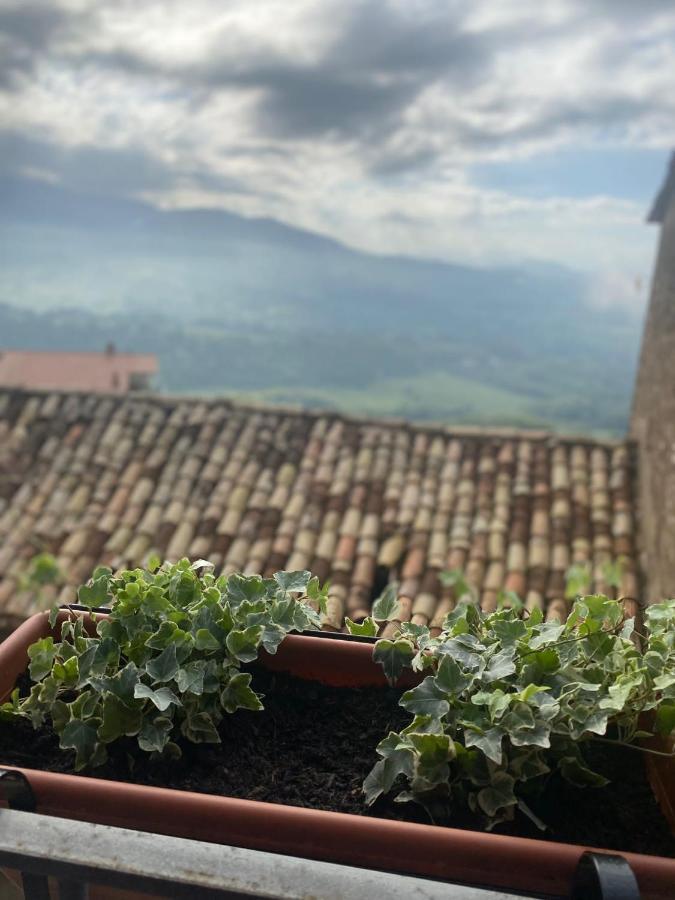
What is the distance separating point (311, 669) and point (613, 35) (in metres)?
115

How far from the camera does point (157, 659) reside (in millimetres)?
1112

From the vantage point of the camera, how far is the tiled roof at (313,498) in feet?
18.6

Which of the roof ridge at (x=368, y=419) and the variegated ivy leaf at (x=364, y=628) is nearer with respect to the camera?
the variegated ivy leaf at (x=364, y=628)

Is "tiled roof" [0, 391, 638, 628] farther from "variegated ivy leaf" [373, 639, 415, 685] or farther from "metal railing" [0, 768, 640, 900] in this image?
"metal railing" [0, 768, 640, 900]

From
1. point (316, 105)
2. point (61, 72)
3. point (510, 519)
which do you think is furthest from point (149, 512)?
point (61, 72)

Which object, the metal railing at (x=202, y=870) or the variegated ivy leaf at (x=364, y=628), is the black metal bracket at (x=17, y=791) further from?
the variegated ivy leaf at (x=364, y=628)

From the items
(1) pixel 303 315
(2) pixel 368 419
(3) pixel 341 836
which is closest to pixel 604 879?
(3) pixel 341 836

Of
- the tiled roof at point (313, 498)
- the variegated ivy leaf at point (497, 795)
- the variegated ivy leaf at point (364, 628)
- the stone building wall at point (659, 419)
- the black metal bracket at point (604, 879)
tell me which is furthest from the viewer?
the tiled roof at point (313, 498)

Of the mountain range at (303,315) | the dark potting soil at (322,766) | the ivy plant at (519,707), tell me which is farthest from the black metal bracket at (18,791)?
the mountain range at (303,315)

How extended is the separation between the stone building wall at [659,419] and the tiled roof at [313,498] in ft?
0.71

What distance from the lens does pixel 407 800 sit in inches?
39.4

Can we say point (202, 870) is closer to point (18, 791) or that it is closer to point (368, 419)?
point (18, 791)

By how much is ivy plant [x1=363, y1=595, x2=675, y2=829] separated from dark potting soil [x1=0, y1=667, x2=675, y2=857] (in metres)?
0.03

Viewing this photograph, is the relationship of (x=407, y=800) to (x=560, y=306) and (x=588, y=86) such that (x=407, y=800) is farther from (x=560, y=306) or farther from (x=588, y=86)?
(x=588, y=86)
